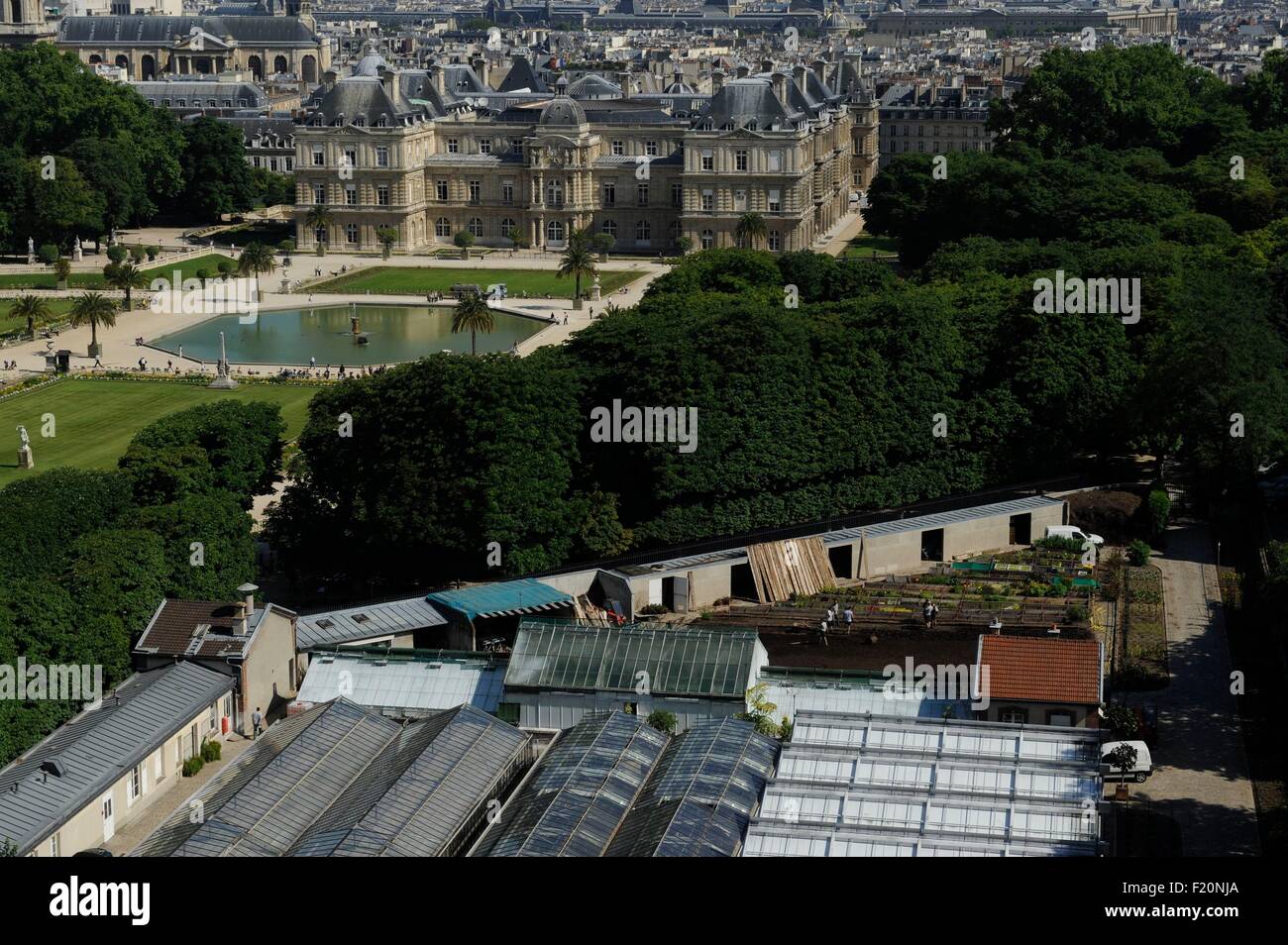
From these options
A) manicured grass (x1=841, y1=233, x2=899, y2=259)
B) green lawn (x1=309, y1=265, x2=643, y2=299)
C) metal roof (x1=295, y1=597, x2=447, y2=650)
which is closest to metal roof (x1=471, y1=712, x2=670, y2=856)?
metal roof (x1=295, y1=597, x2=447, y2=650)

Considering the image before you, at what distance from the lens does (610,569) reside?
5425 centimetres

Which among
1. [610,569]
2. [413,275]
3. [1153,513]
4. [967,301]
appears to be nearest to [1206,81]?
[413,275]

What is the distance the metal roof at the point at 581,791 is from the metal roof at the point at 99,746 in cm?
793

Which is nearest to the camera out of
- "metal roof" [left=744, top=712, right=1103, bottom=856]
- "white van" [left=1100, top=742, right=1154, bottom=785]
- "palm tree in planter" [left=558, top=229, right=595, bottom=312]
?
"metal roof" [left=744, top=712, right=1103, bottom=856]

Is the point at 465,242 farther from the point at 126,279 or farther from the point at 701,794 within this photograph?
the point at 701,794

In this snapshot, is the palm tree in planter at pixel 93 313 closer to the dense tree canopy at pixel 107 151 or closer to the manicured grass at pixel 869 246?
the dense tree canopy at pixel 107 151

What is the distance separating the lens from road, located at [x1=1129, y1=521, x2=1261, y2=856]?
37.2 metres

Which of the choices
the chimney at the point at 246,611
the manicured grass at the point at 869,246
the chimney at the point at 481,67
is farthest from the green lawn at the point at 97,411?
the chimney at the point at 481,67

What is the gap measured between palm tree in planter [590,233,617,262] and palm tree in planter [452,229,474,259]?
7614 millimetres

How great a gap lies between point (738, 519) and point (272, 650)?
664 inches

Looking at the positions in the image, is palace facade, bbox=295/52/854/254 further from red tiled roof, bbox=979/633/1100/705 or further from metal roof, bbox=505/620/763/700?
red tiled roof, bbox=979/633/1100/705

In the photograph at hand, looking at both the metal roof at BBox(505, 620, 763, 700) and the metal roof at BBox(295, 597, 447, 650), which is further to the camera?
the metal roof at BBox(295, 597, 447, 650)

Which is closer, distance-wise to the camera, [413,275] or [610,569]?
[610,569]

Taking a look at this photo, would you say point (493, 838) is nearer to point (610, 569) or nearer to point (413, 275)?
point (610, 569)
